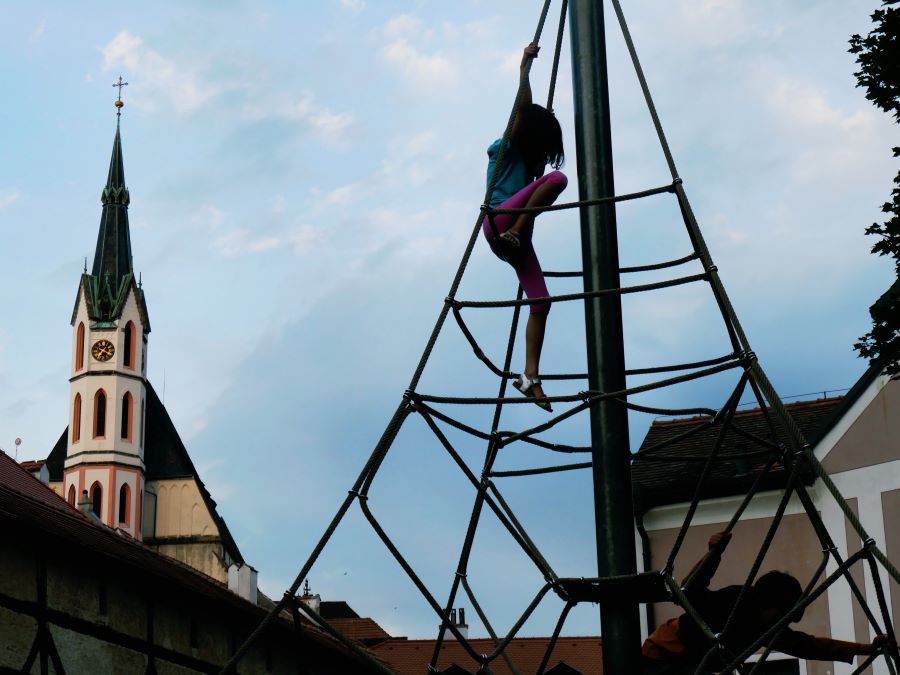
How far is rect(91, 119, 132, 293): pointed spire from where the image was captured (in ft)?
251

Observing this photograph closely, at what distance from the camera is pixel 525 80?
286 inches

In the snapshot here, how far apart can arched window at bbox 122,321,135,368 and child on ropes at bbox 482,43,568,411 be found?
69.2 meters

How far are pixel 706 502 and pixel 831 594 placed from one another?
2.34m

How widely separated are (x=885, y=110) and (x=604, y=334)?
875 cm

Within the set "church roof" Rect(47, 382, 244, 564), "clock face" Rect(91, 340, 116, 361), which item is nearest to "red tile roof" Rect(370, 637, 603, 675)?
"church roof" Rect(47, 382, 244, 564)

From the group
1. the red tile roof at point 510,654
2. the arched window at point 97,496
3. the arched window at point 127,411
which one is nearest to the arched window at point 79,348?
the arched window at point 127,411

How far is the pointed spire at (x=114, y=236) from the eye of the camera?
7662cm

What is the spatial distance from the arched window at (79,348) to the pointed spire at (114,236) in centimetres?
255

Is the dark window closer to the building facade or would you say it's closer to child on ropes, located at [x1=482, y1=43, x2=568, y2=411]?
the building facade

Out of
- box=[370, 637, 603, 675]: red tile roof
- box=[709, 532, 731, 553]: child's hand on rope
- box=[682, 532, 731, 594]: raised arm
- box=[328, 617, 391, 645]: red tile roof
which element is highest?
box=[328, 617, 391, 645]: red tile roof

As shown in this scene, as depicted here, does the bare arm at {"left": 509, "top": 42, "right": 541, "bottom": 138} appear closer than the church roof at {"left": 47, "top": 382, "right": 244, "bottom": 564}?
Yes

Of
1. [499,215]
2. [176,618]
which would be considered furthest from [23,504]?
[499,215]

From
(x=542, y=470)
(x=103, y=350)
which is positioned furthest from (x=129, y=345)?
(x=542, y=470)

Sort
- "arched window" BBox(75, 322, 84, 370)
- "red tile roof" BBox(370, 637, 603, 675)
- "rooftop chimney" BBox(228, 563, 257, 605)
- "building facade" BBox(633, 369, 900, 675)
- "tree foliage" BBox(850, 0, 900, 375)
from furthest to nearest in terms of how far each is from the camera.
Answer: "arched window" BBox(75, 322, 84, 370) < "rooftop chimney" BBox(228, 563, 257, 605) < "red tile roof" BBox(370, 637, 603, 675) < "building facade" BBox(633, 369, 900, 675) < "tree foliage" BBox(850, 0, 900, 375)
